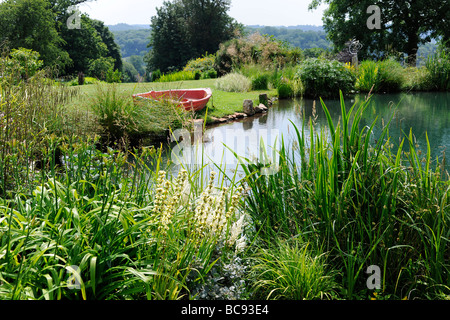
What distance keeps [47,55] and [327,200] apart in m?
26.0

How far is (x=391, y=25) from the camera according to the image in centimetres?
2286

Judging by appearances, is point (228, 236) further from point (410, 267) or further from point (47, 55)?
point (47, 55)

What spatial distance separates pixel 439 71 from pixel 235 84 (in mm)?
6670

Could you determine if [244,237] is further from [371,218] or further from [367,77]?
[367,77]

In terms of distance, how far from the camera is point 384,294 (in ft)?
6.51

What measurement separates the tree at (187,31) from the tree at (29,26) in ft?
44.0

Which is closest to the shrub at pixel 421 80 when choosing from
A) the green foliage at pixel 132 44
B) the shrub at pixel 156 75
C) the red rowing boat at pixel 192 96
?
the red rowing boat at pixel 192 96

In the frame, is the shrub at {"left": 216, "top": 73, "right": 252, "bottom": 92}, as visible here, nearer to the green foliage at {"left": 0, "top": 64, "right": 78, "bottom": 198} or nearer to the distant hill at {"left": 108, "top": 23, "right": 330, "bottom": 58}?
the green foliage at {"left": 0, "top": 64, "right": 78, "bottom": 198}

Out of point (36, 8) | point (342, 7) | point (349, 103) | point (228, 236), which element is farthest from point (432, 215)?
point (36, 8)

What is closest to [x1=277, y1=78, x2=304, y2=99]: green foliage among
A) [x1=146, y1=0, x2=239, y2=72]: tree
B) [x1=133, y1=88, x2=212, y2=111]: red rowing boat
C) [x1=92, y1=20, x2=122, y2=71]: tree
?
[x1=133, y1=88, x2=212, y2=111]: red rowing boat

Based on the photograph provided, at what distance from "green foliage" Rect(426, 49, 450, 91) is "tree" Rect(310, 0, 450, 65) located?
368 inches

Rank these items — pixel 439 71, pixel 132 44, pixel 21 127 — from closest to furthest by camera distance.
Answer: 1. pixel 21 127
2. pixel 439 71
3. pixel 132 44

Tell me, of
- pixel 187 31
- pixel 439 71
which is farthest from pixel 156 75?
pixel 187 31

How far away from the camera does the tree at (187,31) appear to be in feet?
122
